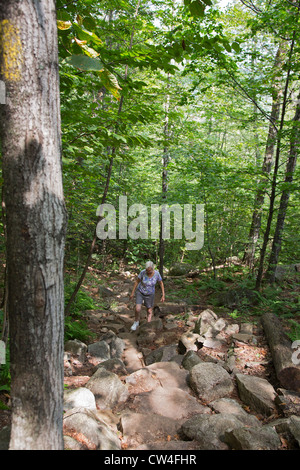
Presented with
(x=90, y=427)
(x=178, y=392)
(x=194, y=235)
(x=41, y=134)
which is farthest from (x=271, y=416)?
(x=194, y=235)

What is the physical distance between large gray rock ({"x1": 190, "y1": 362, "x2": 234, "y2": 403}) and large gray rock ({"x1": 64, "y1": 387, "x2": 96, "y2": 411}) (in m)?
1.67

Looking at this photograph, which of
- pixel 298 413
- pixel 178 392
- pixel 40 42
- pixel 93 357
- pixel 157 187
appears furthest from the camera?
pixel 157 187

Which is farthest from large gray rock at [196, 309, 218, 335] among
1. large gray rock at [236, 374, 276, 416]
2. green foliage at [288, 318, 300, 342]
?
large gray rock at [236, 374, 276, 416]

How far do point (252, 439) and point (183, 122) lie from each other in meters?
10.9

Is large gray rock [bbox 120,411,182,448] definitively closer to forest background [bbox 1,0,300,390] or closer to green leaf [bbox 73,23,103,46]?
forest background [bbox 1,0,300,390]

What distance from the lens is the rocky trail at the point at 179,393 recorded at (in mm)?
3014

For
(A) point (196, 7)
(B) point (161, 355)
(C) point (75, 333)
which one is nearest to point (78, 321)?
(C) point (75, 333)

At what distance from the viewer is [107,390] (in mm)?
3994

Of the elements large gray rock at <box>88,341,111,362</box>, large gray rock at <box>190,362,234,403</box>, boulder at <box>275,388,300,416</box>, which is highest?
boulder at <box>275,388,300,416</box>

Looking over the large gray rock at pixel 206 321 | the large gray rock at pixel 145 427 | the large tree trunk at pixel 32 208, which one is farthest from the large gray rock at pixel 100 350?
the large tree trunk at pixel 32 208

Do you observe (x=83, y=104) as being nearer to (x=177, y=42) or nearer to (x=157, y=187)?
(x=177, y=42)

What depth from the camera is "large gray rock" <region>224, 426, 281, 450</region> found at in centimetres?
279

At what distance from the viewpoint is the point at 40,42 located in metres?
1.69
